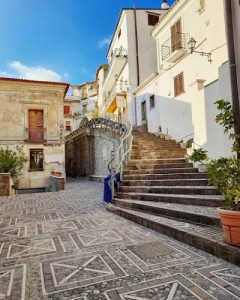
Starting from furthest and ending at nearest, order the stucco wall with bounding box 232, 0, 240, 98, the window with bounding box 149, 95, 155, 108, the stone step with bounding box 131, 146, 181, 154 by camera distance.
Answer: the window with bounding box 149, 95, 155, 108
the stone step with bounding box 131, 146, 181, 154
the stucco wall with bounding box 232, 0, 240, 98

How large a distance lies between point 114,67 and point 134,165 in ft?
45.5

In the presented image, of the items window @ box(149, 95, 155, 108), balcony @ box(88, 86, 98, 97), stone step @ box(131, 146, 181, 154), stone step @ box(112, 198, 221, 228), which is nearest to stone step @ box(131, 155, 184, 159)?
stone step @ box(131, 146, 181, 154)

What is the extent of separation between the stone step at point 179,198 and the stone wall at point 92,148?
257 inches

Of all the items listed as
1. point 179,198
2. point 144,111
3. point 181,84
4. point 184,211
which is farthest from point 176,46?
point 184,211

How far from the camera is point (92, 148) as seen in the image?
18000 millimetres

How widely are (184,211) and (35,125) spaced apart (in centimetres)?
1486

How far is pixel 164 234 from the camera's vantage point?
4023 millimetres

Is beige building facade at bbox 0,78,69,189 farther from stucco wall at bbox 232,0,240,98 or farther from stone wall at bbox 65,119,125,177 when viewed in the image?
stucco wall at bbox 232,0,240,98

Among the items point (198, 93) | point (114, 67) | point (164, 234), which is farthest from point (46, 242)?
point (114, 67)

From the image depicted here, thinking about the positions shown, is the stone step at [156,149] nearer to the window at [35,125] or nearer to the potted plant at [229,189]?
the potted plant at [229,189]

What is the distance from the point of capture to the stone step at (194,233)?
2.85m

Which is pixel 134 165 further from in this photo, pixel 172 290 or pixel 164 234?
pixel 172 290

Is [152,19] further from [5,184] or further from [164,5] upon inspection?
[5,184]

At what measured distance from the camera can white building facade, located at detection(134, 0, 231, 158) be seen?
6.09 meters
